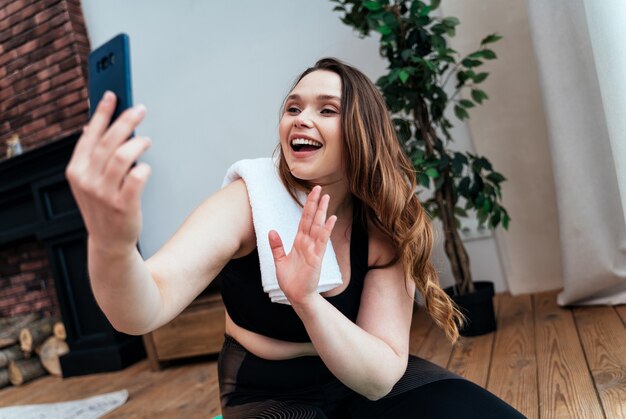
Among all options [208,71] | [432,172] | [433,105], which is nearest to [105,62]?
[432,172]

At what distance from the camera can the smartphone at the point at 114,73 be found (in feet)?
2.37

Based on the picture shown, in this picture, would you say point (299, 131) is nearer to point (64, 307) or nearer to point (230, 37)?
point (230, 37)

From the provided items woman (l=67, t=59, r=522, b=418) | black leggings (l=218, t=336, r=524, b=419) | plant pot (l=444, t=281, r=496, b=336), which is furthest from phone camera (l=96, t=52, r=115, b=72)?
plant pot (l=444, t=281, r=496, b=336)

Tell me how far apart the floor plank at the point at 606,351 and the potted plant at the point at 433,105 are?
0.36 m

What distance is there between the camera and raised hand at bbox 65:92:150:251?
64 centimetres

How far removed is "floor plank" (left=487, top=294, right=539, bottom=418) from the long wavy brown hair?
47 cm

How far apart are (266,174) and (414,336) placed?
1.47 m

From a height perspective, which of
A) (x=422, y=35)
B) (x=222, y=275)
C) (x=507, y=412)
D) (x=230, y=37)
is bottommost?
(x=507, y=412)

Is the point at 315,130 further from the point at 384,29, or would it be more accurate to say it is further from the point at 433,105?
the point at 433,105

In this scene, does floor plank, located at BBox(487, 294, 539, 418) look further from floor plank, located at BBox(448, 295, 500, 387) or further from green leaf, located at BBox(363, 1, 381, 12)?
green leaf, located at BBox(363, 1, 381, 12)

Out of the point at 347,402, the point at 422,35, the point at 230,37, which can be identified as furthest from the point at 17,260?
the point at 347,402

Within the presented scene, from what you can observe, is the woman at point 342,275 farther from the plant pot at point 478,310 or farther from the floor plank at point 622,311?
the floor plank at point 622,311

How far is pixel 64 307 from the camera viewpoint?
3.24 meters

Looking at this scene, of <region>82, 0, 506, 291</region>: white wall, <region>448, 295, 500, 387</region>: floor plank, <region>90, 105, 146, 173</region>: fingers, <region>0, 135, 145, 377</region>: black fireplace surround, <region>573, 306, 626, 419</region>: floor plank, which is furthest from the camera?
<region>0, 135, 145, 377</region>: black fireplace surround
